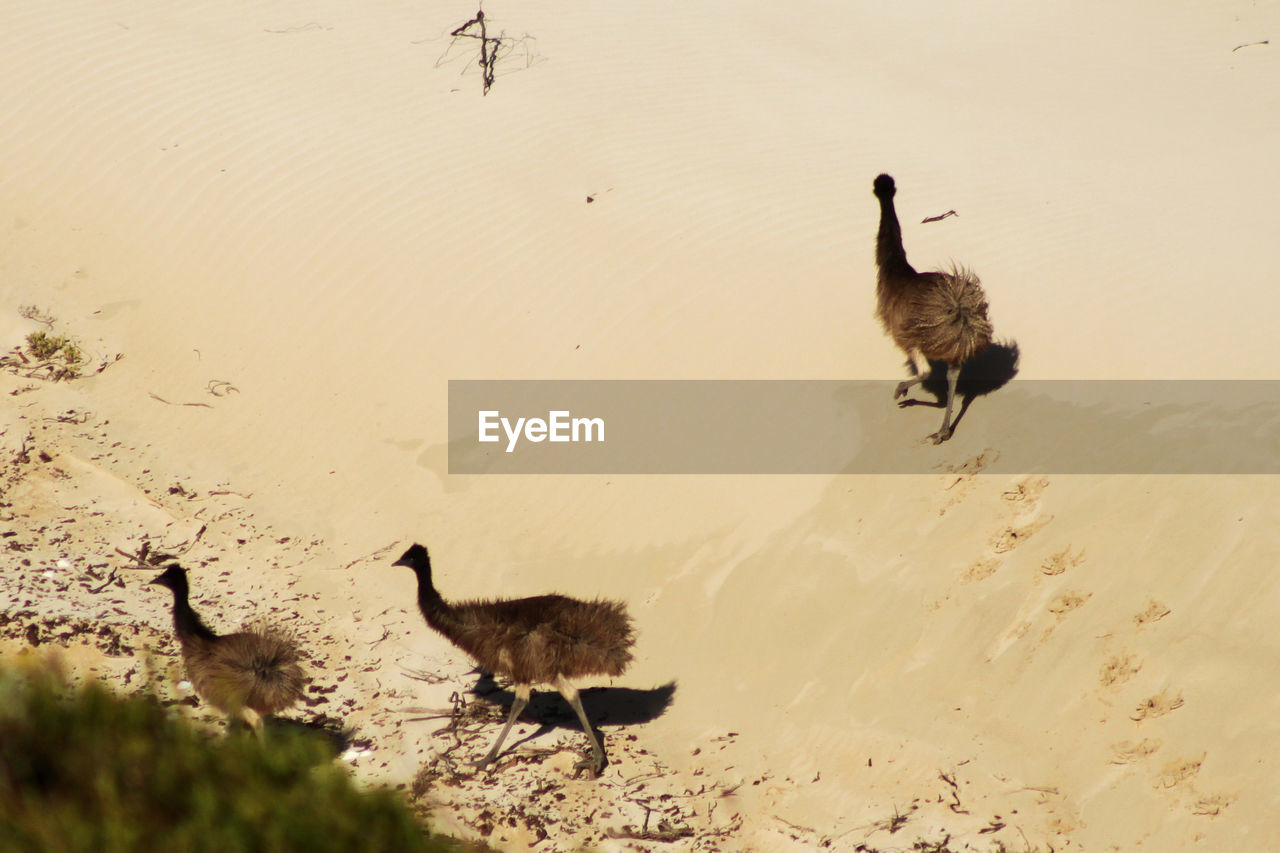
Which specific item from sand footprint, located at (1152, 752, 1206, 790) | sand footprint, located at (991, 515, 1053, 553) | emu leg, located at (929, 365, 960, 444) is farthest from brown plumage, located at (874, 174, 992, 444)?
sand footprint, located at (1152, 752, 1206, 790)

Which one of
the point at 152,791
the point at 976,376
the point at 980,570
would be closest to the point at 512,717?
the point at 152,791

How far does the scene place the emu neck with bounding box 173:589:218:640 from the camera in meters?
8.07

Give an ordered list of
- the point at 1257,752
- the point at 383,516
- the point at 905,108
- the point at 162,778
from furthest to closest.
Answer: the point at 905,108 → the point at 383,516 → the point at 1257,752 → the point at 162,778

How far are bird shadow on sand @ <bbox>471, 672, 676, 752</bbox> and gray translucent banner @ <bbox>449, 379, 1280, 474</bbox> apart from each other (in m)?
2.63

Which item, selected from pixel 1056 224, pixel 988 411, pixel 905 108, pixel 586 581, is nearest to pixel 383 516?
pixel 586 581

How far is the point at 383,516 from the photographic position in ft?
36.5

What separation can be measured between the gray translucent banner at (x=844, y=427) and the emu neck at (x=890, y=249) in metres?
1.33

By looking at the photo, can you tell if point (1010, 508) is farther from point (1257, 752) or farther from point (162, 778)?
point (162, 778)

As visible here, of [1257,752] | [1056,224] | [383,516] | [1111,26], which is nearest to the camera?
[1257,752]

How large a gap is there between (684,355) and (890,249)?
9.09 ft

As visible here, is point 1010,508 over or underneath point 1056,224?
underneath

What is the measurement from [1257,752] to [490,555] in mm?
6391

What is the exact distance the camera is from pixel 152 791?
193 inches

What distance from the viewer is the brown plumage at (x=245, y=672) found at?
7.59 metres
